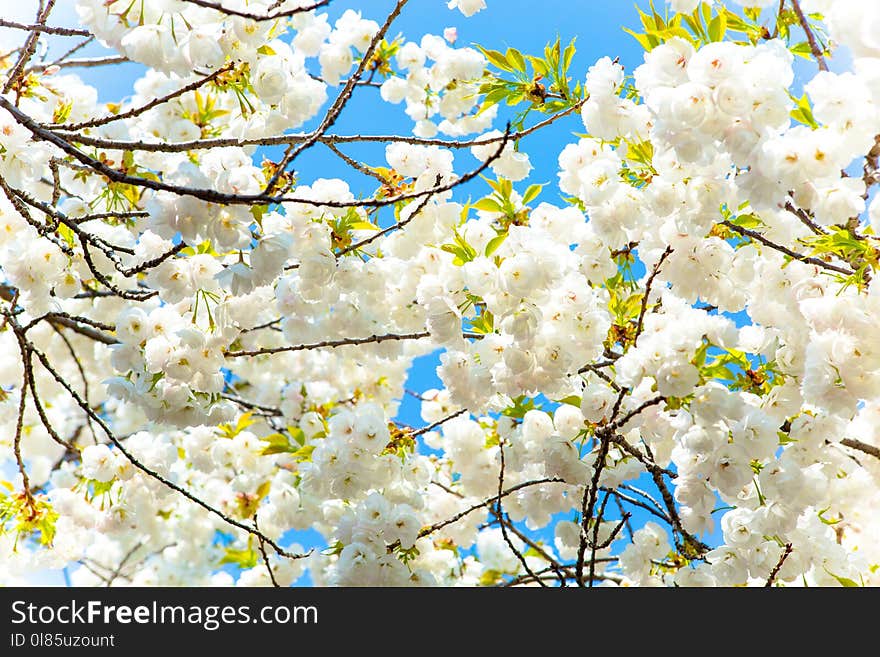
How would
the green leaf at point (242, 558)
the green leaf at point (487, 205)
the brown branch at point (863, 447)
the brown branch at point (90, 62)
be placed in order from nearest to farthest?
the green leaf at point (487, 205) → the brown branch at point (863, 447) → the brown branch at point (90, 62) → the green leaf at point (242, 558)

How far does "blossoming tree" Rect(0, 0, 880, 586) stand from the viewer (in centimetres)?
196

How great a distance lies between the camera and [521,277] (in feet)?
7.32

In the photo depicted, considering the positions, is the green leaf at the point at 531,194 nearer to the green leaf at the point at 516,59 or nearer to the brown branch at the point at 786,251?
the green leaf at the point at 516,59

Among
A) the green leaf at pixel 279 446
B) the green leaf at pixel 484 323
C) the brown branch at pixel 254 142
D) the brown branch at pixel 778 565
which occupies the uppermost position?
the brown branch at pixel 254 142

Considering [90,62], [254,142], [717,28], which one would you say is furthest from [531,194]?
[90,62]

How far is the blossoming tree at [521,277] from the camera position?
6.41 feet

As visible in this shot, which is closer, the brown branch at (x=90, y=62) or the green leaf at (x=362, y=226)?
the green leaf at (x=362, y=226)

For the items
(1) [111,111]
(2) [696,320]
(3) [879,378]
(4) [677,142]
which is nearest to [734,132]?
(4) [677,142]

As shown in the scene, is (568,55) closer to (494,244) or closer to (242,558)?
(494,244)

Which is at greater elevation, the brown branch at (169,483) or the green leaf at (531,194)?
the green leaf at (531,194)

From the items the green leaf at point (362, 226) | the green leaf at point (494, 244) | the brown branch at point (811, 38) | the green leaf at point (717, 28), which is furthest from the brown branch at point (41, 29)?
the brown branch at point (811, 38)

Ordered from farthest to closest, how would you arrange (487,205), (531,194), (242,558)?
(242,558), (531,194), (487,205)

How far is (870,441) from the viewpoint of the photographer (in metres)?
2.69

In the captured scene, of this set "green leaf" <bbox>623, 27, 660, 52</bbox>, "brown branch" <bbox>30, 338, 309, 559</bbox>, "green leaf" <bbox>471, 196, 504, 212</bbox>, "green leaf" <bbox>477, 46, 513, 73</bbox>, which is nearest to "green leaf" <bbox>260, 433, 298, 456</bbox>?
"brown branch" <bbox>30, 338, 309, 559</bbox>
